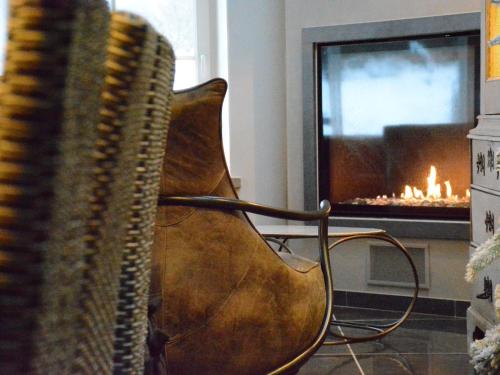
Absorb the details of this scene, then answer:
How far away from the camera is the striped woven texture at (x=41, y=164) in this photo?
452mm

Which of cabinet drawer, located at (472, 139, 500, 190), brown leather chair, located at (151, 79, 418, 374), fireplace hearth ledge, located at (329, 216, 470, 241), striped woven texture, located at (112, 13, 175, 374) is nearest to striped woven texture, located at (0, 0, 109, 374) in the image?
striped woven texture, located at (112, 13, 175, 374)

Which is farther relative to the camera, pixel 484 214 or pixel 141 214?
pixel 484 214

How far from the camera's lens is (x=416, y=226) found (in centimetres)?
429

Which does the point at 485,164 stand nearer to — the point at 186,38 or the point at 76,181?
the point at 186,38

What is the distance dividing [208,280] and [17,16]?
4.69 feet

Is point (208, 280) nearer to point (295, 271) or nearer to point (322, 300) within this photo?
point (295, 271)

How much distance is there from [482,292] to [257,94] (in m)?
1.81

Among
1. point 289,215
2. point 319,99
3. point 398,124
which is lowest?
point 289,215

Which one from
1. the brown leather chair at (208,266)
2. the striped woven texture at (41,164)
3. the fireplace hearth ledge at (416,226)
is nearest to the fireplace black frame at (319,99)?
the fireplace hearth ledge at (416,226)

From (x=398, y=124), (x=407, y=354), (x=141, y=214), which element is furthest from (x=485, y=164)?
(x=141, y=214)

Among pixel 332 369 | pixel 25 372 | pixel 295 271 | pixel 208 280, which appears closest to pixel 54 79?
pixel 25 372

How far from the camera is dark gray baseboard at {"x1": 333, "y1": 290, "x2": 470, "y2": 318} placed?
4.25m

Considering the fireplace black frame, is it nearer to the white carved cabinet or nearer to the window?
the window

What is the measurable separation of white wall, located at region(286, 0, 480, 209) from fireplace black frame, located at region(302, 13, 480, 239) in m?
0.04
